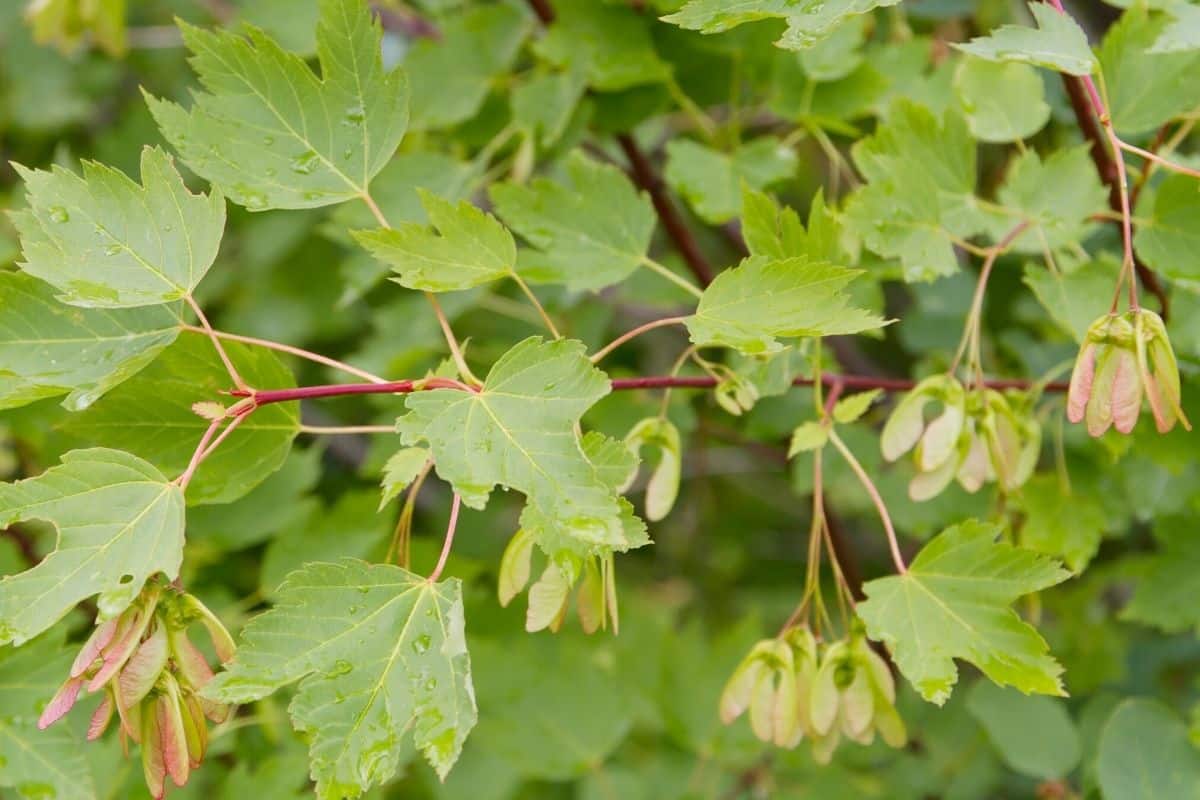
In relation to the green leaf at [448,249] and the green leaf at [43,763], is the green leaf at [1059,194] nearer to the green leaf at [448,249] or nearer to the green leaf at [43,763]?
the green leaf at [448,249]

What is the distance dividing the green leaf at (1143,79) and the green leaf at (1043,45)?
0.37m

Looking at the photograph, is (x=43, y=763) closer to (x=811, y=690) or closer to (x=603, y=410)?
(x=811, y=690)

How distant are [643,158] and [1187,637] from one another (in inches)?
53.2

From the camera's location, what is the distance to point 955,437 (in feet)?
3.89

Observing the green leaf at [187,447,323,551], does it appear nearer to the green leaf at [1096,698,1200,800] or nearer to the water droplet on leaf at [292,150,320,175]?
the water droplet on leaf at [292,150,320,175]

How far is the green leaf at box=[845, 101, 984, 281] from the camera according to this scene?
1.30 metres

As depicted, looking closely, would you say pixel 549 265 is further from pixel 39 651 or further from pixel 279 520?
pixel 39 651

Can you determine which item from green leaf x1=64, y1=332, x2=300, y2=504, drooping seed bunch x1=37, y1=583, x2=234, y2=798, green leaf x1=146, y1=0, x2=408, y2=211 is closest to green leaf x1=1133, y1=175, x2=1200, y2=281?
green leaf x1=146, y1=0, x2=408, y2=211

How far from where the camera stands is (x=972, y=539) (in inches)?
44.0

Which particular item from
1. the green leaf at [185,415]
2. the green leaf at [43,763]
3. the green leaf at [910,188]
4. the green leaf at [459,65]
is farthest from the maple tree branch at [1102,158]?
the green leaf at [43,763]

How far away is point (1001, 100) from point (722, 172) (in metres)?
0.38

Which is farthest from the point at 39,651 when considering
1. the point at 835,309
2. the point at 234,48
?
the point at 835,309

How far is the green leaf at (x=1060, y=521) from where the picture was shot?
1.43 m

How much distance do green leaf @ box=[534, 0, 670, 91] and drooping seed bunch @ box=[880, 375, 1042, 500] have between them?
644 mm
